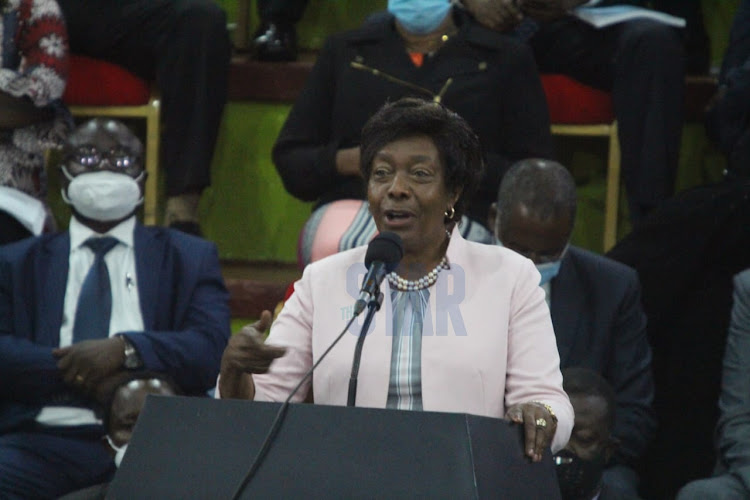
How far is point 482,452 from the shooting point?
5.94ft

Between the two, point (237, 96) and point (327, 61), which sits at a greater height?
point (327, 61)

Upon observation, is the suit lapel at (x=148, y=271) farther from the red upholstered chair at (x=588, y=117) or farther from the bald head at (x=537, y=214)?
the red upholstered chair at (x=588, y=117)

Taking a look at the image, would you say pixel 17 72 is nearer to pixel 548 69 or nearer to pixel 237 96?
pixel 237 96

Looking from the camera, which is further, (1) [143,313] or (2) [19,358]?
(1) [143,313]

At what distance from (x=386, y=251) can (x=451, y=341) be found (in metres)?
0.28

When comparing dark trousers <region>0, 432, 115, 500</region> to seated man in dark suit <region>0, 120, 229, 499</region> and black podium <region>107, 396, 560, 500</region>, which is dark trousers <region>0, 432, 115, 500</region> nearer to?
seated man in dark suit <region>0, 120, 229, 499</region>

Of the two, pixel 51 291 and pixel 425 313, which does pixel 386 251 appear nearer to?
pixel 425 313

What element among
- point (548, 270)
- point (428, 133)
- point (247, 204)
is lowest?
point (247, 204)

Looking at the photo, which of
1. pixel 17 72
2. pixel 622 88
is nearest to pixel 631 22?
pixel 622 88

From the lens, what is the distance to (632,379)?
3.56 meters

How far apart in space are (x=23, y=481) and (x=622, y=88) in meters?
2.24

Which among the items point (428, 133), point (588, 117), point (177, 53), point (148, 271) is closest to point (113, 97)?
point (177, 53)

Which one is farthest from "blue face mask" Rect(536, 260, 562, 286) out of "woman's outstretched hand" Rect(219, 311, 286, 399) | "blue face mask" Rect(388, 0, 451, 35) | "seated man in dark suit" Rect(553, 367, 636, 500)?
"woman's outstretched hand" Rect(219, 311, 286, 399)

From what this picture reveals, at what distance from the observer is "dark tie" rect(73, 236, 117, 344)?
12.0 feet
